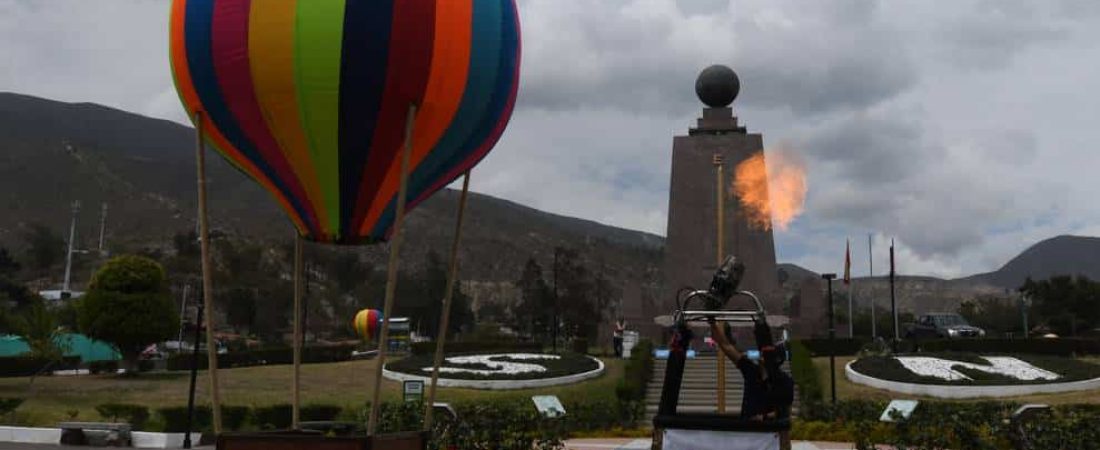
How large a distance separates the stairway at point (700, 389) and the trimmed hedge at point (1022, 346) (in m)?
11.6

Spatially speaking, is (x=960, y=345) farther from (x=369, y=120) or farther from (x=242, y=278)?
(x=242, y=278)

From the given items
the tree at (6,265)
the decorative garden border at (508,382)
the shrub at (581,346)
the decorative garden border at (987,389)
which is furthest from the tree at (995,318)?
the tree at (6,265)

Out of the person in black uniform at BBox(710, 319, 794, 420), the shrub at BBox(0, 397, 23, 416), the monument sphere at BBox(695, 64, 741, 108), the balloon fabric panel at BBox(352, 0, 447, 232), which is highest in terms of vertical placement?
the monument sphere at BBox(695, 64, 741, 108)

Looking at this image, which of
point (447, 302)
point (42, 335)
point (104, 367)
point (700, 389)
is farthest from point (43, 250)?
point (447, 302)

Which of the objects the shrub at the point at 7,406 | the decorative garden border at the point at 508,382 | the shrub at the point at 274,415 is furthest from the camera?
the decorative garden border at the point at 508,382

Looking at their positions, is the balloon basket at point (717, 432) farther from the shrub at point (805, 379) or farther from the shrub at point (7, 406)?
the shrub at point (7, 406)

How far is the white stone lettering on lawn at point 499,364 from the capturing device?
36062 millimetres

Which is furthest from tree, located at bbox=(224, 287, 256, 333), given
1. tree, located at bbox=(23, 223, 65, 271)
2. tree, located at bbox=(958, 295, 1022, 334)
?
tree, located at bbox=(958, 295, 1022, 334)

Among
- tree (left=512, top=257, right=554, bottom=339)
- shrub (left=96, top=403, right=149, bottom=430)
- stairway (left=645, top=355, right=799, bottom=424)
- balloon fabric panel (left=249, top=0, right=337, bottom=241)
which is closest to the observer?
balloon fabric panel (left=249, top=0, right=337, bottom=241)

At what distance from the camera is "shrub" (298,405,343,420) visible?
88.9 ft

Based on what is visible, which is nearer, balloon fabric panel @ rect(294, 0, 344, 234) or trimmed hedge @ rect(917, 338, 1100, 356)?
balloon fabric panel @ rect(294, 0, 344, 234)

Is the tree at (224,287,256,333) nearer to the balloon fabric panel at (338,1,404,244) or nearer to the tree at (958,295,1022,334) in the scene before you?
the tree at (958,295,1022,334)

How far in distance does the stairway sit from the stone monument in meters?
8.39

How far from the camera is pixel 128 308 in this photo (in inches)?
1649
